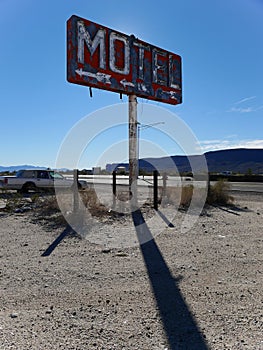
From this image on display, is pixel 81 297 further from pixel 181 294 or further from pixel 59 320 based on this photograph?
pixel 181 294

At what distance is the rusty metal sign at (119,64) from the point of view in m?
11.3

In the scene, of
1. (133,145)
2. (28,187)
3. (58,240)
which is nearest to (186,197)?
(133,145)

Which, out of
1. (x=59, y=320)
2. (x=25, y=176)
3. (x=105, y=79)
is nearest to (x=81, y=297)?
(x=59, y=320)

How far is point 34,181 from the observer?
19266mm

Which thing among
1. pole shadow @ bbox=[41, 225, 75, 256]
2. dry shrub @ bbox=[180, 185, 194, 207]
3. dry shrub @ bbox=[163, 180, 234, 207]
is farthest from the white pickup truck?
pole shadow @ bbox=[41, 225, 75, 256]

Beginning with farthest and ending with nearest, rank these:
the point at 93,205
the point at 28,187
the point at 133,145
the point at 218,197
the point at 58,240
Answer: the point at 28,187, the point at 218,197, the point at 133,145, the point at 93,205, the point at 58,240

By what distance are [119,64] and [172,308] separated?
10.8 m

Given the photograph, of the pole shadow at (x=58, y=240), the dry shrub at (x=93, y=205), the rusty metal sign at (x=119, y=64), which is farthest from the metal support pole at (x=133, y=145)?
the pole shadow at (x=58, y=240)

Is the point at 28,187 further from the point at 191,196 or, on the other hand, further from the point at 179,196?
the point at 191,196

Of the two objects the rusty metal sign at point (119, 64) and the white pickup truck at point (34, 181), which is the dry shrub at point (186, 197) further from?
the white pickup truck at point (34, 181)

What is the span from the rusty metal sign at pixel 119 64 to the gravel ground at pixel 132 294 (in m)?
6.94

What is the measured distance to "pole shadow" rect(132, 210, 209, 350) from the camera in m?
2.88

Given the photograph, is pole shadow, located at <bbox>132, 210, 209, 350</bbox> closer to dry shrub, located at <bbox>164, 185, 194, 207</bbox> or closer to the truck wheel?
dry shrub, located at <bbox>164, 185, 194, 207</bbox>

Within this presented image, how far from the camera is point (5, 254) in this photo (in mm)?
5902
